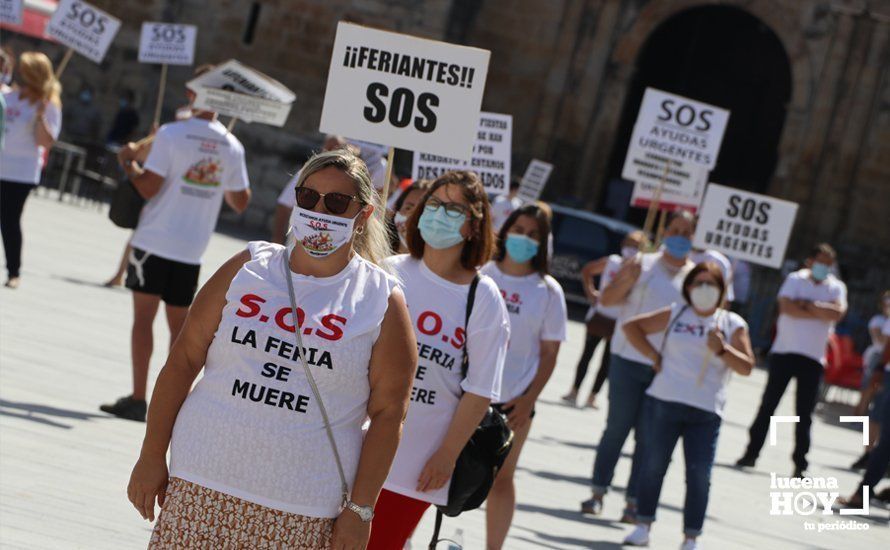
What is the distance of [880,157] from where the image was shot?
103ft

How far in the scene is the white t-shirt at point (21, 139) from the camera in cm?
1350

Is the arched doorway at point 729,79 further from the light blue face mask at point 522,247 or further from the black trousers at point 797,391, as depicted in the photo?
the light blue face mask at point 522,247

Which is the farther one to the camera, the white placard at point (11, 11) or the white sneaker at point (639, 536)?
the white placard at point (11, 11)

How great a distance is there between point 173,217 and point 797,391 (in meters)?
6.41

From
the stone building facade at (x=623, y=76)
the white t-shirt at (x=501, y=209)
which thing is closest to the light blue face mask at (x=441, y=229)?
the white t-shirt at (x=501, y=209)

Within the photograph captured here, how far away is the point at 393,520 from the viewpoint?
5746 millimetres

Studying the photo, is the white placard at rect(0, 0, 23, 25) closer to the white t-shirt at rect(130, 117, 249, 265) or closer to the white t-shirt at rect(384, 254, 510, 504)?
the white t-shirt at rect(130, 117, 249, 265)

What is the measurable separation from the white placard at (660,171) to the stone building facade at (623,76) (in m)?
16.7

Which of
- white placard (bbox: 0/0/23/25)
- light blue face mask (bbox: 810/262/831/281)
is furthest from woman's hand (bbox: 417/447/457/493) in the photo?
white placard (bbox: 0/0/23/25)

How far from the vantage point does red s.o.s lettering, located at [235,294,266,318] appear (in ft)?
14.8

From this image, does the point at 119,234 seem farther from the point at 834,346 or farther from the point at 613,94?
the point at 613,94

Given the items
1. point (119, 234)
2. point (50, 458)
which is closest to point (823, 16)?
point (119, 234)

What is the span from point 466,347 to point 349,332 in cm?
154

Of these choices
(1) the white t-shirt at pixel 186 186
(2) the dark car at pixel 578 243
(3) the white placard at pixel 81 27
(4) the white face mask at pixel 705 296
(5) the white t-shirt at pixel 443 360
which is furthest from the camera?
(2) the dark car at pixel 578 243
